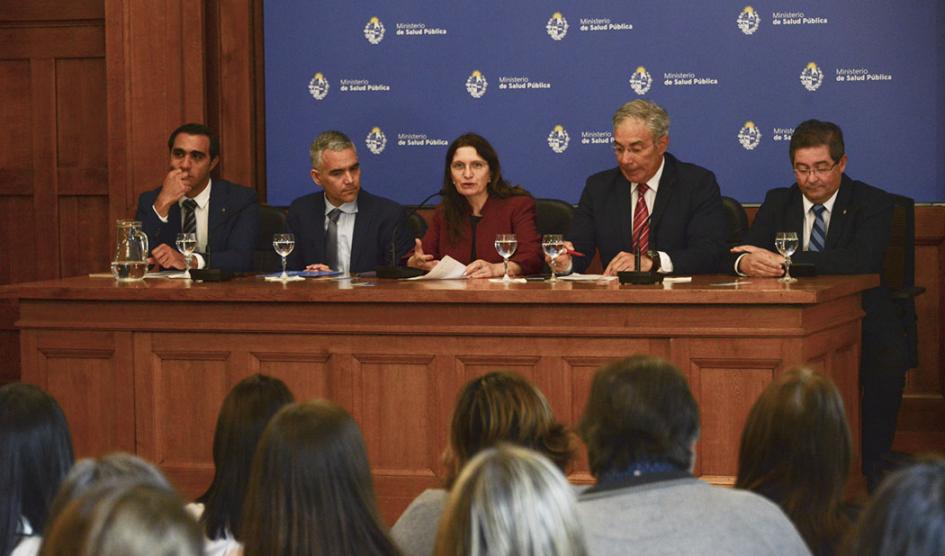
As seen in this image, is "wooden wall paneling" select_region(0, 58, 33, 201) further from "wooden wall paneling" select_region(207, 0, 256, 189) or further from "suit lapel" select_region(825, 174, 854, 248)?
"suit lapel" select_region(825, 174, 854, 248)

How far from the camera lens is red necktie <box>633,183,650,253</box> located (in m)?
5.38

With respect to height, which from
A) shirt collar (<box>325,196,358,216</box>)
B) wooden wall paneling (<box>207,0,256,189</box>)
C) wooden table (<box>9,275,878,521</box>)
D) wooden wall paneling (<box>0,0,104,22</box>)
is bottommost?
wooden table (<box>9,275,878,521</box>)

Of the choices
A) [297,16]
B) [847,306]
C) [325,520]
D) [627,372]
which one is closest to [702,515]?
[627,372]

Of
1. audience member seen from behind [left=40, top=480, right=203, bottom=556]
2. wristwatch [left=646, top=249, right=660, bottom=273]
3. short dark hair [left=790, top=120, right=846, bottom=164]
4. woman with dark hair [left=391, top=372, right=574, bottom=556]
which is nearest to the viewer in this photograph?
audience member seen from behind [left=40, top=480, right=203, bottom=556]

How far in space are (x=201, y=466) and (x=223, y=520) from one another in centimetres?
229

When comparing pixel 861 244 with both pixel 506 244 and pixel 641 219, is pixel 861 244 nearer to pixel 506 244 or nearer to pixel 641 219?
pixel 641 219

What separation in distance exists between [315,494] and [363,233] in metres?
3.91

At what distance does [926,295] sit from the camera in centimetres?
614

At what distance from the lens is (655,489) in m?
2.05

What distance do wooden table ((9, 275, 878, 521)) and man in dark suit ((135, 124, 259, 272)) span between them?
0.91m

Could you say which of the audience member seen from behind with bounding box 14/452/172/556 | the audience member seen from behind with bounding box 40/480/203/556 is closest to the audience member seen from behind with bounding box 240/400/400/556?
the audience member seen from behind with bounding box 14/452/172/556

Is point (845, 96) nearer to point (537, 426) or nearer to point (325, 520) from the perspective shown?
point (537, 426)

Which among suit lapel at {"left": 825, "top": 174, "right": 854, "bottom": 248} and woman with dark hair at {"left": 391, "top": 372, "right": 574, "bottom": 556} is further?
suit lapel at {"left": 825, "top": 174, "right": 854, "bottom": 248}

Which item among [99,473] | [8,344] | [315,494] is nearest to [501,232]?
[8,344]
